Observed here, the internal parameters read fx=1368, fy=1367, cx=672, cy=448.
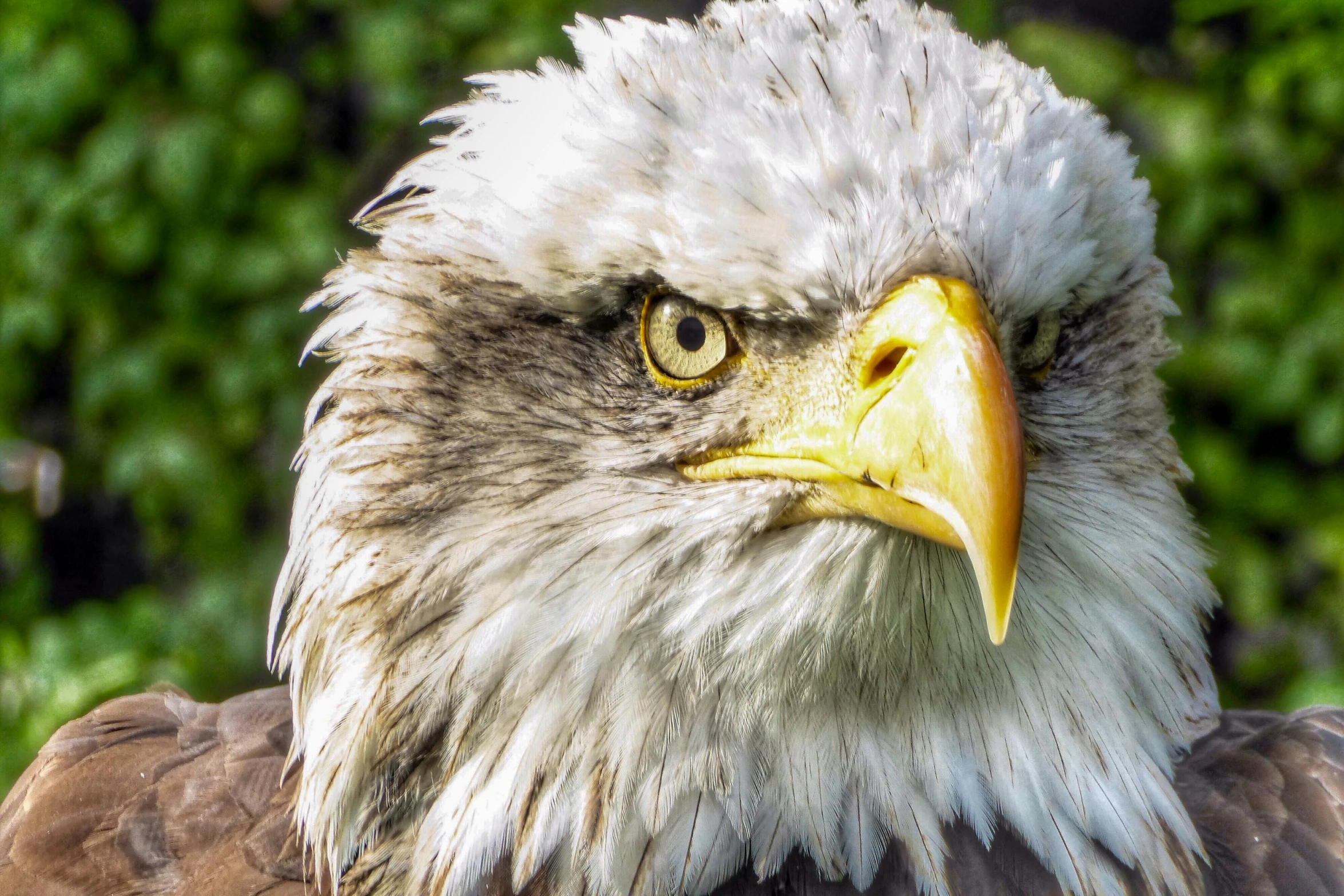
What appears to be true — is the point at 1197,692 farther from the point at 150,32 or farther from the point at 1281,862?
the point at 150,32

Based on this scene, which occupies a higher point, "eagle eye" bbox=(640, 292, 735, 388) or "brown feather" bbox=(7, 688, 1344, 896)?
"eagle eye" bbox=(640, 292, 735, 388)

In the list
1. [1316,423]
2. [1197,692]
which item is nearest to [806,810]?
[1197,692]

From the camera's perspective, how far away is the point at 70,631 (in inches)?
141

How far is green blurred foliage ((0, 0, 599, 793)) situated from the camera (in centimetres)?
369

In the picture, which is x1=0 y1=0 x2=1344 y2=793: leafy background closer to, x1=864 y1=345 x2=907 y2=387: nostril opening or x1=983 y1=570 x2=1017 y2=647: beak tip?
x1=864 y1=345 x2=907 y2=387: nostril opening

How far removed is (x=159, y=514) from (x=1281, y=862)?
325 centimetres

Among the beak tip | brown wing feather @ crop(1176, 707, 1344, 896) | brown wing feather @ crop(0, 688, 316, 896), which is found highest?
the beak tip

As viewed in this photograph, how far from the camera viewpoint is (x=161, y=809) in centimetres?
166

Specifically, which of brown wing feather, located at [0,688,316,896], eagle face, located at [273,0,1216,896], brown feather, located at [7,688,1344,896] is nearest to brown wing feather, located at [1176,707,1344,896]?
brown feather, located at [7,688,1344,896]

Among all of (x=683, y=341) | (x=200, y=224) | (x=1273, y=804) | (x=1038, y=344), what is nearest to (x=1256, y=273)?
(x=1273, y=804)

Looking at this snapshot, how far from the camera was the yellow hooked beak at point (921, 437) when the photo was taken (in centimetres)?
112

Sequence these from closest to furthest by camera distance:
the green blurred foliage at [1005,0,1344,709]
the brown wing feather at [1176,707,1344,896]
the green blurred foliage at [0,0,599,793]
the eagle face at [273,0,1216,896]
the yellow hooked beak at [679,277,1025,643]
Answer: the yellow hooked beak at [679,277,1025,643]
the eagle face at [273,0,1216,896]
the brown wing feather at [1176,707,1344,896]
the green blurred foliage at [1005,0,1344,709]
the green blurred foliage at [0,0,599,793]

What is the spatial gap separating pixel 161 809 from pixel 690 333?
2.96ft

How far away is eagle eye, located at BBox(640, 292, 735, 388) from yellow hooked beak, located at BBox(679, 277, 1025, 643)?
9 cm
